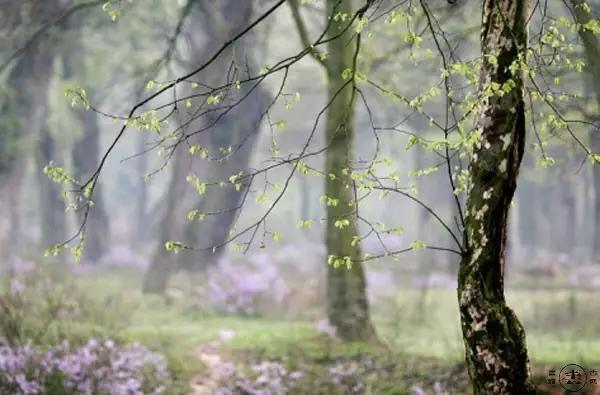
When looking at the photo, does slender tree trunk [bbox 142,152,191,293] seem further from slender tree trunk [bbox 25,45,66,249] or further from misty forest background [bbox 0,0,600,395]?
slender tree trunk [bbox 25,45,66,249]

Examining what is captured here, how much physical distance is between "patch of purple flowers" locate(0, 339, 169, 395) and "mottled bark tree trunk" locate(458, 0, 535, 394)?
4592 mm

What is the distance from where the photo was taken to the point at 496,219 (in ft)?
14.9

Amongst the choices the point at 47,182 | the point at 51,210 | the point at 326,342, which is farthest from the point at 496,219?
the point at 51,210

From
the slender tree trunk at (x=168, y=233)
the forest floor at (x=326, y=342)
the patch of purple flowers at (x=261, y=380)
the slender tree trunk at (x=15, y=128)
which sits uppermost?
the slender tree trunk at (x=15, y=128)

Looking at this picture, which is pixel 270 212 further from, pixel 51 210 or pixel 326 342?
pixel 51 210

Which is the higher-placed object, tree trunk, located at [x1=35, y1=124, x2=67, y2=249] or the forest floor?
tree trunk, located at [x1=35, y1=124, x2=67, y2=249]

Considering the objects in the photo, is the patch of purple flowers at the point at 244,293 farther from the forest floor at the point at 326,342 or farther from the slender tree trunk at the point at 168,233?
the slender tree trunk at the point at 168,233

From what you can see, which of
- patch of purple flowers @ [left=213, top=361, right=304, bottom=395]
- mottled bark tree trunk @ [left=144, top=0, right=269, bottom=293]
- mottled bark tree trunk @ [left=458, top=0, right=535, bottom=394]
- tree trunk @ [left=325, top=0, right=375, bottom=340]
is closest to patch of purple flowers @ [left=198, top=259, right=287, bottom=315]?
mottled bark tree trunk @ [left=144, top=0, right=269, bottom=293]

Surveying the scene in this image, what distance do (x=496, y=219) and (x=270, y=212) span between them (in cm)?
763

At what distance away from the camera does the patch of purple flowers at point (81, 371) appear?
7.71 m

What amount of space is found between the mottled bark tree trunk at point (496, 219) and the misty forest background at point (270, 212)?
22mm

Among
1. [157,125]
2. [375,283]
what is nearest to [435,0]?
[157,125]

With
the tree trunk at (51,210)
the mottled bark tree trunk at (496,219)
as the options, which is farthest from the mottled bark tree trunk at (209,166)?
the mottled bark tree trunk at (496,219)

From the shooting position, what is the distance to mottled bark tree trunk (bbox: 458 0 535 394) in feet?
14.8
